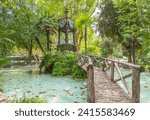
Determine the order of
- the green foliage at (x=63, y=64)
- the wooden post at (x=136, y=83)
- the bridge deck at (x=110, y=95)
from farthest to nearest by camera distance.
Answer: the green foliage at (x=63, y=64) < the bridge deck at (x=110, y=95) < the wooden post at (x=136, y=83)

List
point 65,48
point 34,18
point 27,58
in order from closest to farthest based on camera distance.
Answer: point 65,48, point 34,18, point 27,58

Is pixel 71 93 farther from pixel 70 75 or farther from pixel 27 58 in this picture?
pixel 27 58

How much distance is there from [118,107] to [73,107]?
2.58 feet

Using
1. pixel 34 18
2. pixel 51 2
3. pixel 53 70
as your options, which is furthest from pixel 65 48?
pixel 51 2

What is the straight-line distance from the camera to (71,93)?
10.4 m

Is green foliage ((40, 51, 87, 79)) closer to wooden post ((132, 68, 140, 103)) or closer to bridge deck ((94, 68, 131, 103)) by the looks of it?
bridge deck ((94, 68, 131, 103))

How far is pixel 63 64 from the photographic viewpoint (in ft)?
55.3

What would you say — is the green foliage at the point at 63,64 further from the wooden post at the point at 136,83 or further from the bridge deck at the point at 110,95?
the wooden post at the point at 136,83

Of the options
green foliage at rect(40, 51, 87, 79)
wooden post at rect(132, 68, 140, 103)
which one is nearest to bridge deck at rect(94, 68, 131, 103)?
wooden post at rect(132, 68, 140, 103)

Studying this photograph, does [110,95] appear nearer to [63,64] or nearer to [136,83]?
[136,83]

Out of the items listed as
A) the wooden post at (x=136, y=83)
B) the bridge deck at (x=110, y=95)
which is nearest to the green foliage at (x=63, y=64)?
the bridge deck at (x=110, y=95)

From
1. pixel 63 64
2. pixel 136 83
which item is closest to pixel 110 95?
pixel 136 83

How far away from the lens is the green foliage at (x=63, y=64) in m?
15.2

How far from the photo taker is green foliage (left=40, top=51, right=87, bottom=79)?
1519 cm
